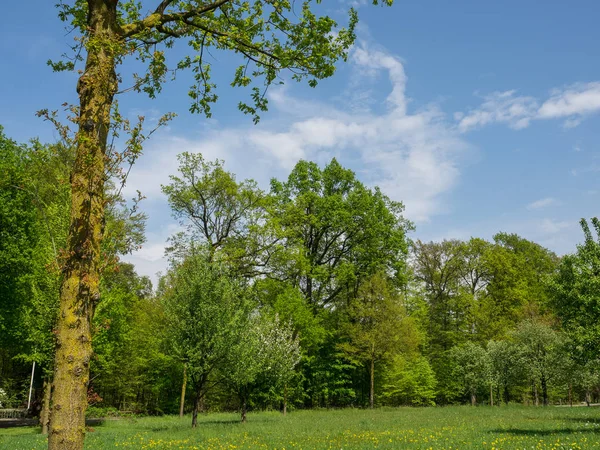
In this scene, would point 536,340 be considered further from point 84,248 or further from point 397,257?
point 84,248

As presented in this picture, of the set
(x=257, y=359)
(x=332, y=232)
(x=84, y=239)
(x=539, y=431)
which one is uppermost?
(x=332, y=232)

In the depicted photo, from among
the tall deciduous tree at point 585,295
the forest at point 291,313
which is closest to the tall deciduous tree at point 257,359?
the forest at point 291,313

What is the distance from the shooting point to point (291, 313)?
127 ft

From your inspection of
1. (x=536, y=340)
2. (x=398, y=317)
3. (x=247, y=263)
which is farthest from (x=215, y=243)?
(x=536, y=340)

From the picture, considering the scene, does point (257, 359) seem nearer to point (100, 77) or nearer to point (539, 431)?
point (539, 431)

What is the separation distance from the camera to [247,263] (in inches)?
1554

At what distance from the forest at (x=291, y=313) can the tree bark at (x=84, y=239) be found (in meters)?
18.6

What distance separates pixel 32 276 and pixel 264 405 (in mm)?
28725

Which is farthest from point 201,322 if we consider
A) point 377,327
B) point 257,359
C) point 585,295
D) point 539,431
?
point 377,327

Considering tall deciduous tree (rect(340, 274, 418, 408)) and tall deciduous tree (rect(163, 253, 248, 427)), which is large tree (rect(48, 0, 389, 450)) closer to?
tall deciduous tree (rect(163, 253, 248, 427))

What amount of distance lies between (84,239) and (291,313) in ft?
113

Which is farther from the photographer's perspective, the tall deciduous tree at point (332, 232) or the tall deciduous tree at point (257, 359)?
the tall deciduous tree at point (332, 232)

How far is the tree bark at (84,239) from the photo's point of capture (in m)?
4.94

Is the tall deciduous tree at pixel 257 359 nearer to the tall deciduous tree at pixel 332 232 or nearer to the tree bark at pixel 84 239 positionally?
the tall deciduous tree at pixel 332 232
